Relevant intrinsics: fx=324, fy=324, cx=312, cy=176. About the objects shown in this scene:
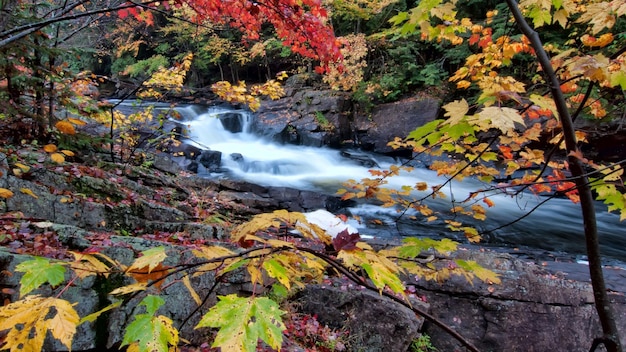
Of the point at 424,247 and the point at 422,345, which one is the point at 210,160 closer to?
the point at 422,345

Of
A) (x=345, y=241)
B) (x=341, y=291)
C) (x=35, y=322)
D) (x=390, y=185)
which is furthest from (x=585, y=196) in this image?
(x=390, y=185)

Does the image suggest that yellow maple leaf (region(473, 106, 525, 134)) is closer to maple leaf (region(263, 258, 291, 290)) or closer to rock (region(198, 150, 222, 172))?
maple leaf (region(263, 258, 291, 290))

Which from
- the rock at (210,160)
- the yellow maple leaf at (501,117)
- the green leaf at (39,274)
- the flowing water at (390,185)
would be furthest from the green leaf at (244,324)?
the rock at (210,160)

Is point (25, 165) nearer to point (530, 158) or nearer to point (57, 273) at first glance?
point (57, 273)

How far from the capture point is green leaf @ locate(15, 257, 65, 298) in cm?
96

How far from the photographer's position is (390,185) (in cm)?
1135

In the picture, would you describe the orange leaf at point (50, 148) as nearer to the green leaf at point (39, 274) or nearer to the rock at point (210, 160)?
the green leaf at point (39, 274)

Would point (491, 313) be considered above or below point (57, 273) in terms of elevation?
below

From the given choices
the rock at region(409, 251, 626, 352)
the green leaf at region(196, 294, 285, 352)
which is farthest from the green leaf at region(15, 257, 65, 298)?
the rock at region(409, 251, 626, 352)

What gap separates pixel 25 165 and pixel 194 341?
2878 millimetres

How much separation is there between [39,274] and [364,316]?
11.7 feet

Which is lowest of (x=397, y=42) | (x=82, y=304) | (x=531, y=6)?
(x=82, y=304)

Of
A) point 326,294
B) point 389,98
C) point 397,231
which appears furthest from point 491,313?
point 389,98

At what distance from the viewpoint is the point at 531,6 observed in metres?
1.99
